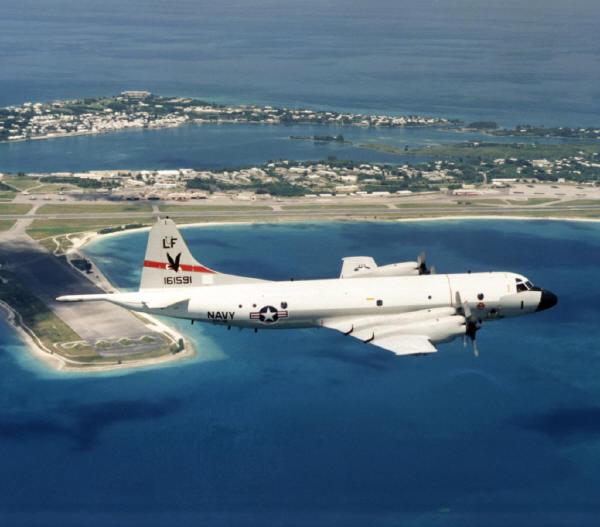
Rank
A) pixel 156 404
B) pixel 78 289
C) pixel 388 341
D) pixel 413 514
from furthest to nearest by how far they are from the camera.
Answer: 1. pixel 78 289
2. pixel 156 404
3. pixel 413 514
4. pixel 388 341

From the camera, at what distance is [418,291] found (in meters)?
85.4

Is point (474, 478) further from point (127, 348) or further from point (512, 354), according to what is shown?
point (127, 348)

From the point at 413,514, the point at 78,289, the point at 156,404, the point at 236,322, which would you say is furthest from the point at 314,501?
the point at 78,289

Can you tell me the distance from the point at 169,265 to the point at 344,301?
15836mm

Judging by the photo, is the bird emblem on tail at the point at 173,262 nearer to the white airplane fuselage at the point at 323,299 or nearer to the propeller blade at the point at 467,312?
the white airplane fuselage at the point at 323,299

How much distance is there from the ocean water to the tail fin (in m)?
48.9

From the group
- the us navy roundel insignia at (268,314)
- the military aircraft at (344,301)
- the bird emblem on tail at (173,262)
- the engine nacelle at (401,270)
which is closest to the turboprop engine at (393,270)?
the engine nacelle at (401,270)

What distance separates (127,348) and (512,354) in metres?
65.5

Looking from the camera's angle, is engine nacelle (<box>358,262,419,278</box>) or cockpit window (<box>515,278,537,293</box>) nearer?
cockpit window (<box>515,278,537,293</box>)

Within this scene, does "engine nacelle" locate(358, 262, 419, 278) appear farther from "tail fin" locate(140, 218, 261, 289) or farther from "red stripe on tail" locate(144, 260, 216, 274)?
"red stripe on tail" locate(144, 260, 216, 274)

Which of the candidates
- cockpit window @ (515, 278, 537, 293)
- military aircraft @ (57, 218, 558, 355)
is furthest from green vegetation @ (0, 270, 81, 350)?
cockpit window @ (515, 278, 537, 293)

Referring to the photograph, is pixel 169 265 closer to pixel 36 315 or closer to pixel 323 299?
pixel 323 299

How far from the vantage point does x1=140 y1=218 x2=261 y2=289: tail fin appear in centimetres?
8656

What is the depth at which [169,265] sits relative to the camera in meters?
Answer: 87.0
